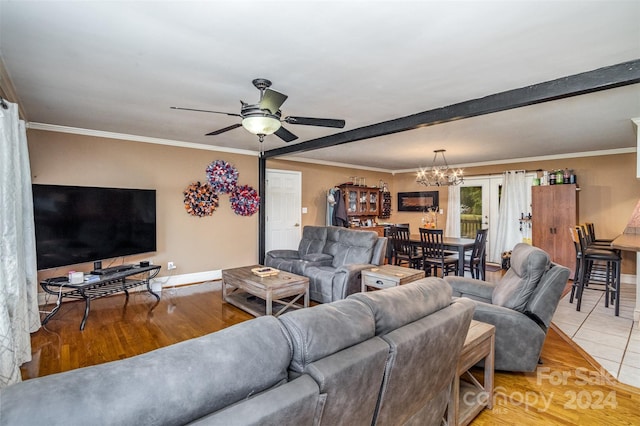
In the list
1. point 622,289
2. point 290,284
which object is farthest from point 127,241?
point 622,289

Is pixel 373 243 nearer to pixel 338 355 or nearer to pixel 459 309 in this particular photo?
pixel 459 309

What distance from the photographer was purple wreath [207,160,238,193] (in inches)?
214

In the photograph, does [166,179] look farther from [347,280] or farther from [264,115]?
[347,280]

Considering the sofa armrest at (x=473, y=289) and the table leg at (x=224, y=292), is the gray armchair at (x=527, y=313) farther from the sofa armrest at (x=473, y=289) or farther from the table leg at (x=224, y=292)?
the table leg at (x=224, y=292)

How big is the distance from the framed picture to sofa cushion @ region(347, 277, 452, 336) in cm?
662

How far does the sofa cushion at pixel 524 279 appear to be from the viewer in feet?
7.96

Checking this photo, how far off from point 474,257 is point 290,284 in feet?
9.91

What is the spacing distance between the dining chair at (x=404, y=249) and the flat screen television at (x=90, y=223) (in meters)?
3.93

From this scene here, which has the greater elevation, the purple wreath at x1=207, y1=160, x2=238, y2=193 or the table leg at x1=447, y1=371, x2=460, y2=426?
the purple wreath at x1=207, y1=160, x2=238, y2=193

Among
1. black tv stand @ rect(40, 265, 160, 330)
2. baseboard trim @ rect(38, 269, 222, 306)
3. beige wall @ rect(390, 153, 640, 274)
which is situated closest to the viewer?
black tv stand @ rect(40, 265, 160, 330)

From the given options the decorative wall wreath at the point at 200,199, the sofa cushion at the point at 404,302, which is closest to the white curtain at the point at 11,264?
the sofa cushion at the point at 404,302

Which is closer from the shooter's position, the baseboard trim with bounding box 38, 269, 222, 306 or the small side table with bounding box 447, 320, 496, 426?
the small side table with bounding box 447, 320, 496, 426

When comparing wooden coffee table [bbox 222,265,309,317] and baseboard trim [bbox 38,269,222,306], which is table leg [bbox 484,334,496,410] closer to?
wooden coffee table [bbox 222,265,309,317]

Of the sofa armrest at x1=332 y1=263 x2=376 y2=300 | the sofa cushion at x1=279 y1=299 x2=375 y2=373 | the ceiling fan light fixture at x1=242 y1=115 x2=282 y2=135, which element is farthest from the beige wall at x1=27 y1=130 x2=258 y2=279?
the sofa cushion at x1=279 y1=299 x2=375 y2=373
